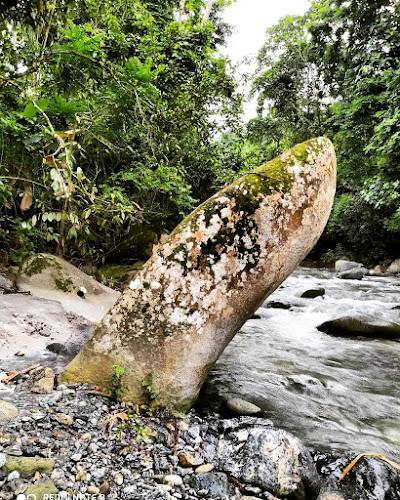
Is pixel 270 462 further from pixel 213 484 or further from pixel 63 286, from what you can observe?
pixel 63 286

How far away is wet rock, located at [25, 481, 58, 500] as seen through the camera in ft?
4.37

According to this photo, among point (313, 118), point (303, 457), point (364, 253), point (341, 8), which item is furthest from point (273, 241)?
point (364, 253)

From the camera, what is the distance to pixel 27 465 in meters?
1.46

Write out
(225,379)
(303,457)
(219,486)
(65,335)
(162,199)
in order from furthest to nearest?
(162,199)
(65,335)
(225,379)
(303,457)
(219,486)

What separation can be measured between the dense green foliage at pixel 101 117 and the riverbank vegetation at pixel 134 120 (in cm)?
2

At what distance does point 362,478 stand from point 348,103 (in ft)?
37.6

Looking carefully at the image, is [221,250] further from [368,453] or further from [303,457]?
→ [368,453]

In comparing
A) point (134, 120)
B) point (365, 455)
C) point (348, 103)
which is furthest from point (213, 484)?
point (348, 103)

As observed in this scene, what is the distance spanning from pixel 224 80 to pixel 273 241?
5.47m

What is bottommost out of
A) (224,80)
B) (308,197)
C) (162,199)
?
(308,197)

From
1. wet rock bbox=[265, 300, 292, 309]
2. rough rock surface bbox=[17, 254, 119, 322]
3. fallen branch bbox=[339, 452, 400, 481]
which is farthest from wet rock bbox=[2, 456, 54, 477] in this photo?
wet rock bbox=[265, 300, 292, 309]

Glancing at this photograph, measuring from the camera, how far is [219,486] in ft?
5.58

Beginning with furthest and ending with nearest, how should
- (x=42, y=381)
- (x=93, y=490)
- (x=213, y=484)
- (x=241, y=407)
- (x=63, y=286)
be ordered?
(x=63, y=286) < (x=241, y=407) < (x=42, y=381) < (x=213, y=484) < (x=93, y=490)

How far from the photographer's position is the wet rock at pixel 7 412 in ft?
5.79
